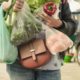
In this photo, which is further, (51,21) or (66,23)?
(66,23)

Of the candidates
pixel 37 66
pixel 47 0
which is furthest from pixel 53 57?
pixel 47 0

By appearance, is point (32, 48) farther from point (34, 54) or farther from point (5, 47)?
point (5, 47)

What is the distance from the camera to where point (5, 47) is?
79.5 inches

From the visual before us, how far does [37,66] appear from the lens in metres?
2.02

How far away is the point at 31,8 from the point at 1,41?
301mm

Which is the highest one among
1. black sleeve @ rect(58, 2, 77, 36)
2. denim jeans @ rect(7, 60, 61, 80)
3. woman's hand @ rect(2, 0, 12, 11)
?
woman's hand @ rect(2, 0, 12, 11)

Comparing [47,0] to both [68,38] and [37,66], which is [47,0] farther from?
[37,66]

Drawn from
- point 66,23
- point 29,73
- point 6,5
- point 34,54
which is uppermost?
point 6,5

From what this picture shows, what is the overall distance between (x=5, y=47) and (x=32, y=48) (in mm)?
184

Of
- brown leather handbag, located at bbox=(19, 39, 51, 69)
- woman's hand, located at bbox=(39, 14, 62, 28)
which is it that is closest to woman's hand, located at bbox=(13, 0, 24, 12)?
woman's hand, located at bbox=(39, 14, 62, 28)

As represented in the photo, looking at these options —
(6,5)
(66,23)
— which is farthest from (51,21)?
(6,5)

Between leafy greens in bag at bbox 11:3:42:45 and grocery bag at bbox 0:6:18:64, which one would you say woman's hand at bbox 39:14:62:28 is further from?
grocery bag at bbox 0:6:18:64

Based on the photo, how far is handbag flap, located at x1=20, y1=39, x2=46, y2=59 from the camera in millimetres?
2025

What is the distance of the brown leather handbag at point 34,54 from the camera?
2.02m
